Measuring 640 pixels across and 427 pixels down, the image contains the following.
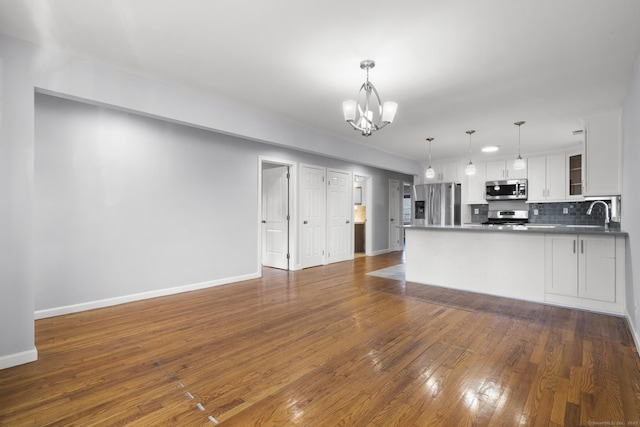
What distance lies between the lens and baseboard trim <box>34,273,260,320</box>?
332cm

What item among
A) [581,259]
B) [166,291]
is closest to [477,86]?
[581,259]

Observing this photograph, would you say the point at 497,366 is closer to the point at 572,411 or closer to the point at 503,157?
the point at 572,411

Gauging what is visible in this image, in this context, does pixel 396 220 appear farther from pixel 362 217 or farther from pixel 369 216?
pixel 369 216

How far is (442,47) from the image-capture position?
268 cm

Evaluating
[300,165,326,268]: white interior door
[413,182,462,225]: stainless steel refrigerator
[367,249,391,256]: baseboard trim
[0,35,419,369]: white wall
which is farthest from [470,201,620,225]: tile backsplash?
[0,35,419,369]: white wall

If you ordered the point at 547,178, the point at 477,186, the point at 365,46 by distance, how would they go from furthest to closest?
1. the point at 477,186
2. the point at 547,178
3. the point at 365,46

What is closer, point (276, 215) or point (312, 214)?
point (276, 215)

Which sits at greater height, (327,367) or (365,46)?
(365,46)

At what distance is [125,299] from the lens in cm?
383

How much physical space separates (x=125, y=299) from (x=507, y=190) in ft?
24.4

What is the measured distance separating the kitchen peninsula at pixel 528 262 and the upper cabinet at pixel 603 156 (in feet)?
1.75

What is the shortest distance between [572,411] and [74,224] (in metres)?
4.57

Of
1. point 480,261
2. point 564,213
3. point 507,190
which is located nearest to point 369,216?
point 507,190

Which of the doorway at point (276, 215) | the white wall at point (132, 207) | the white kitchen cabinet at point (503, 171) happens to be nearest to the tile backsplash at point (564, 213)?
the white kitchen cabinet at point (503, 171)
